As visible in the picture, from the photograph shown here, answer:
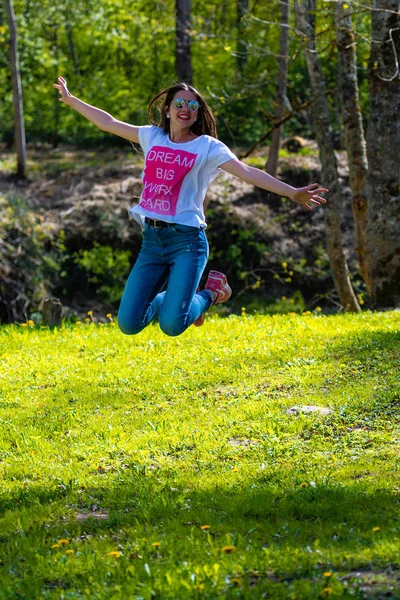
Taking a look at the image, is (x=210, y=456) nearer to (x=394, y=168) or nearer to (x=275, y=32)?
(x=394, y=168)

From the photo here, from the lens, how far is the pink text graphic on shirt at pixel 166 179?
249 inches

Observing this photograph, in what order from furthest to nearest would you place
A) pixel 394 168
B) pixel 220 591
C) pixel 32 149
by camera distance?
pixel 32 149 < pixel 394 168 < pixel 220 591

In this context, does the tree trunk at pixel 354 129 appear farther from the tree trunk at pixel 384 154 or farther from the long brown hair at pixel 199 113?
the long brown hair at pixel 199 113

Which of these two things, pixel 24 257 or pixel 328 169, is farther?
pixel 24 257

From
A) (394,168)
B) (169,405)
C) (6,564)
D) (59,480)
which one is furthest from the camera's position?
(394,168)

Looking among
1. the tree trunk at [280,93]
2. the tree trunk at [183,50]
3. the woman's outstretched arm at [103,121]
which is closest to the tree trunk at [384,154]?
the woman's outstretched arm at [103,121]

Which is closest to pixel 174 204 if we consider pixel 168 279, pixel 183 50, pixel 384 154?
pixel 168 279

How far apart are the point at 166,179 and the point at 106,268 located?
1267 cm

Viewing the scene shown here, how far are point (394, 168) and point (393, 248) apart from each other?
3.82 feet

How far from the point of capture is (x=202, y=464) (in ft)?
20.5

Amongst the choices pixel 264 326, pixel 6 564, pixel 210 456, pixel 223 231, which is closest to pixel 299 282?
pixel 223 231

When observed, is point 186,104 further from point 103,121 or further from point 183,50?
point 183,50

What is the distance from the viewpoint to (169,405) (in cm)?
779

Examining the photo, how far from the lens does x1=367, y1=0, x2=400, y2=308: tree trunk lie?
1126 cm
